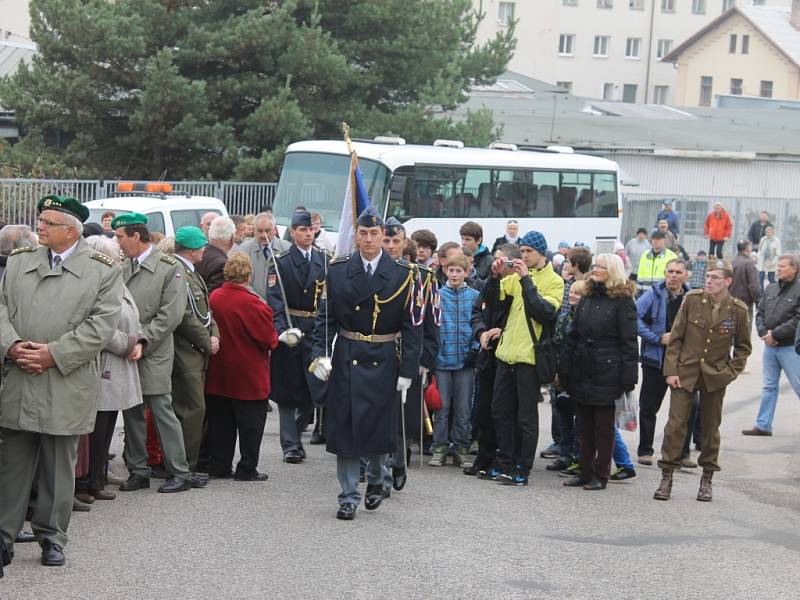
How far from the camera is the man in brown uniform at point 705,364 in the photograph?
10250 millimetres

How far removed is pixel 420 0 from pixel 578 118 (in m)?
19.4

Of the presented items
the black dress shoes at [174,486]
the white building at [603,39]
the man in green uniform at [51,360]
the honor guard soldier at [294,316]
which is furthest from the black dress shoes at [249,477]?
the white building at [603,39]

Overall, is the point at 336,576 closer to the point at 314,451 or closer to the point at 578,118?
the point at 314,451

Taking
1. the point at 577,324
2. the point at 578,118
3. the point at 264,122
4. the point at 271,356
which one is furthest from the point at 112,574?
the point at 578,118

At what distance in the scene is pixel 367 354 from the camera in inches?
346

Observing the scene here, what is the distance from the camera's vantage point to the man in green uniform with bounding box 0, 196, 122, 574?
7.05m

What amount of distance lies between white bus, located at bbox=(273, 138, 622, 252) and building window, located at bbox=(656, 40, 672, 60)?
2259 inches

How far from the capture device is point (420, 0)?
1252 inches

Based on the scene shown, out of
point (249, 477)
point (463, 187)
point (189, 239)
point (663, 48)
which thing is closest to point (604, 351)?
point (249, 477)

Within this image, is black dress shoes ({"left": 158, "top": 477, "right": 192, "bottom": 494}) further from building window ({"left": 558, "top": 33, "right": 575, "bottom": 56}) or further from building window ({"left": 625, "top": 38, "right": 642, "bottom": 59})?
building window ({"left": 625, "top": 38, "right": 642, "bottom": 59})

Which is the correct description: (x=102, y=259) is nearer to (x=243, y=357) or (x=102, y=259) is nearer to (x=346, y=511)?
(x=346, y=511)

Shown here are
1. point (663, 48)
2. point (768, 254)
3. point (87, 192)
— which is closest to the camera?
point (87, 192)

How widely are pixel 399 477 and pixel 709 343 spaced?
2691mm

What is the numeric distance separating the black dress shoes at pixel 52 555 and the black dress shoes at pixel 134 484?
2.05 m
